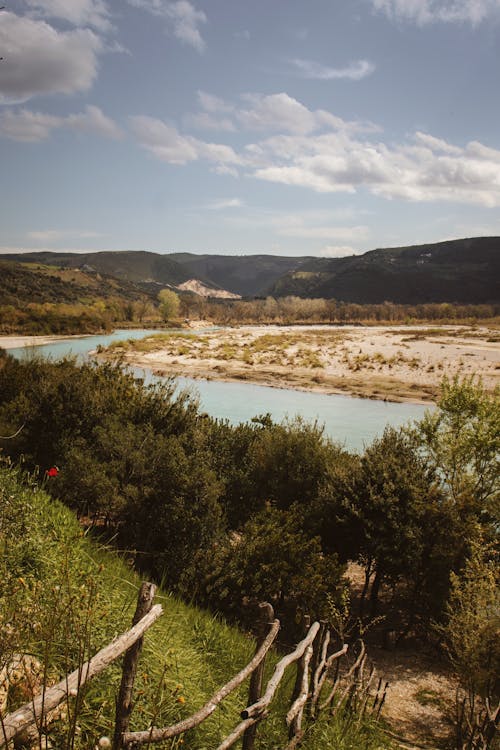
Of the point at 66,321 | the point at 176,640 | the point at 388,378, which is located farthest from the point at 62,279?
the point at 176,640

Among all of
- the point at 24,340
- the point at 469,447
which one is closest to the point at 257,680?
the point at 469,447

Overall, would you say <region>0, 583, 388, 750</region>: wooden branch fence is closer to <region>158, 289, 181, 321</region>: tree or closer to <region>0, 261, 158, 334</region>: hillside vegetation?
<region>0, 261, 158, 334</region>: hillside vegetation

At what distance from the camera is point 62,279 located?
166875 mm

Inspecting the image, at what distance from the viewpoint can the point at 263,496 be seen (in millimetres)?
16656

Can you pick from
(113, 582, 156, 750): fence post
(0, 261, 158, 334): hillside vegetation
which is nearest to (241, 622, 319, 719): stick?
(113, 582, 156, 750): fence post

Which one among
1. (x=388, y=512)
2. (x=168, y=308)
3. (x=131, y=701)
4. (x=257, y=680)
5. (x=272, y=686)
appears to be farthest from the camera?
(x=168, y=308)

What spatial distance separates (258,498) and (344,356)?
158 ft

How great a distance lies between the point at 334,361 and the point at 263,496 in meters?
45.5

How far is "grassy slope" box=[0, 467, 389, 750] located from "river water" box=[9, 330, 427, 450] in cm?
Result: 2265

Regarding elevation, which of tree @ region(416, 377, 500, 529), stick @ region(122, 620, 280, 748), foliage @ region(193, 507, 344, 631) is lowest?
foliage @ region(193, 507, 344, 631)

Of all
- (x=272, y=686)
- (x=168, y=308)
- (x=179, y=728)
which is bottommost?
(x=272, y=686)

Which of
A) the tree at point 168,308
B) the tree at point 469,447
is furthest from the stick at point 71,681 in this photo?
the tree at point 168,308

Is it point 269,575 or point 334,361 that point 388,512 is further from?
point 334,361

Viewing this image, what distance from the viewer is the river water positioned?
108 ft
